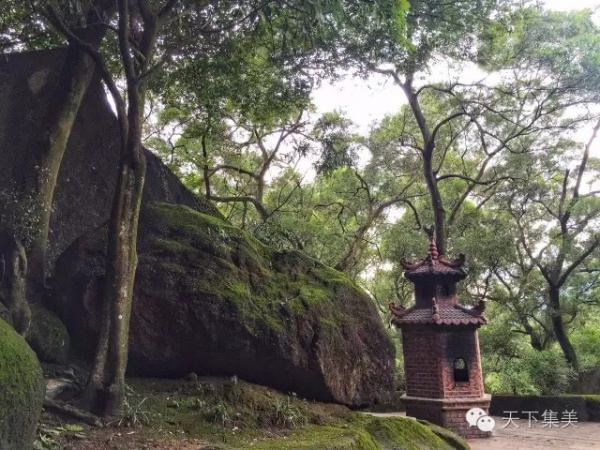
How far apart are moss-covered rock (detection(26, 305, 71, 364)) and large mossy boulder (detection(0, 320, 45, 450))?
211cm

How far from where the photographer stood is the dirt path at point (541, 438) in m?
8.95

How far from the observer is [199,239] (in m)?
7.55

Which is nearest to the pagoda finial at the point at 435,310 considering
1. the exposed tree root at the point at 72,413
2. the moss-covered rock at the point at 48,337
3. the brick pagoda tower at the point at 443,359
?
the brick pagoda tower at the point at 443,359

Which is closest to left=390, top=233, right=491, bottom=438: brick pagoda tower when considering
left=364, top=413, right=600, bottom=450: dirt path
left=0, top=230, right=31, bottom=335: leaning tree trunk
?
left=364, top=413, right=600, bottom=450: dirt path

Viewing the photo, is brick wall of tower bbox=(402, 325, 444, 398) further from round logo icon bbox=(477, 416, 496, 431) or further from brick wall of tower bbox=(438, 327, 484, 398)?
round logo icon bbox=(477, 416, 496, 431)

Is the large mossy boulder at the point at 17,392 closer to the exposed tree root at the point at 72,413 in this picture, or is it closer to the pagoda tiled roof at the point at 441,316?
the exposed tree root at the point at 72,413

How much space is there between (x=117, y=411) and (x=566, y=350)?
15075 mm

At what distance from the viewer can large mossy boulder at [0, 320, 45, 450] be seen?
369 centimetres

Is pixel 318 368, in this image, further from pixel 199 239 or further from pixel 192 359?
pixel 199 239

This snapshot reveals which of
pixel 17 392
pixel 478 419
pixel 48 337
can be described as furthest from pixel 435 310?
pixel 17 392

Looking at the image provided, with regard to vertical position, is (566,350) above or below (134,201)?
below

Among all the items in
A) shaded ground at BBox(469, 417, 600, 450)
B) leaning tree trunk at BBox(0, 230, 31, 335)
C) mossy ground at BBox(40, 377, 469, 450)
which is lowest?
shaded ground at BBox(469, 417, 600, 450)

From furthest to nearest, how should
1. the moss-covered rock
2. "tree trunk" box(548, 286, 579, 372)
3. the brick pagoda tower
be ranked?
"tree trunk" box(548, 286, 579, 372) < the brick pagoda tower < the moss-covered rock

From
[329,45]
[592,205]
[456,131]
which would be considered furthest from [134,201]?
[592,205]
